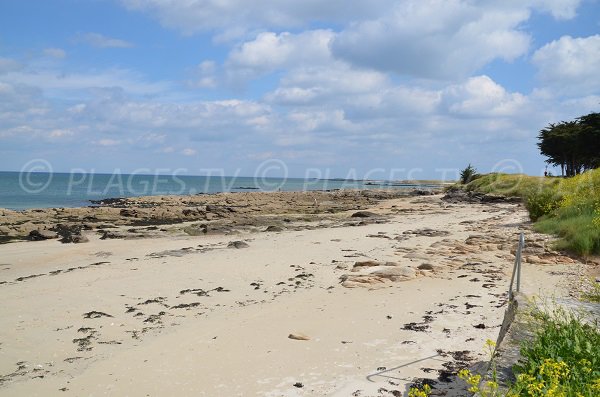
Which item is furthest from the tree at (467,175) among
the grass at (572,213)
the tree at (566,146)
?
the grass at (572,213)

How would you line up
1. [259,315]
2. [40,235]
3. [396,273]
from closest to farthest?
1. [259,315]
2. [396,273]
3. [40,235]

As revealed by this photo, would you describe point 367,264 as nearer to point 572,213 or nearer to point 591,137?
point 572,213

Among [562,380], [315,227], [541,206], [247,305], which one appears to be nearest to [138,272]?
[247,305]

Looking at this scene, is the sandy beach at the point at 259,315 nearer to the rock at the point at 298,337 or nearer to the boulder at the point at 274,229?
the rock at the point at 298,337

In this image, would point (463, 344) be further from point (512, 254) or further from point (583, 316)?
point (512, 254)

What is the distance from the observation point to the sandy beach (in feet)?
17.4

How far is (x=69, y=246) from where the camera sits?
17.4 m

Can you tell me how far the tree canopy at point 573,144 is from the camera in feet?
137

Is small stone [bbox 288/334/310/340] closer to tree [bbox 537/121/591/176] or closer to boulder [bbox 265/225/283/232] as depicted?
boulder [bbox 265/225/283/232]

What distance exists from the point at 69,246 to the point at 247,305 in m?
11.5

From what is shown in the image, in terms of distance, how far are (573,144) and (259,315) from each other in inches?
1817

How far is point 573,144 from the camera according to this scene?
45.1 meters

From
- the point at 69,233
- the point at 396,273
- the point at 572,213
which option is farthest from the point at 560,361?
the point at 69,233

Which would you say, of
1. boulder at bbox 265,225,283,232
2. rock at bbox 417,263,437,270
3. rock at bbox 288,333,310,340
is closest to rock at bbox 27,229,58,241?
boulder at bbox 265,225,283,232
